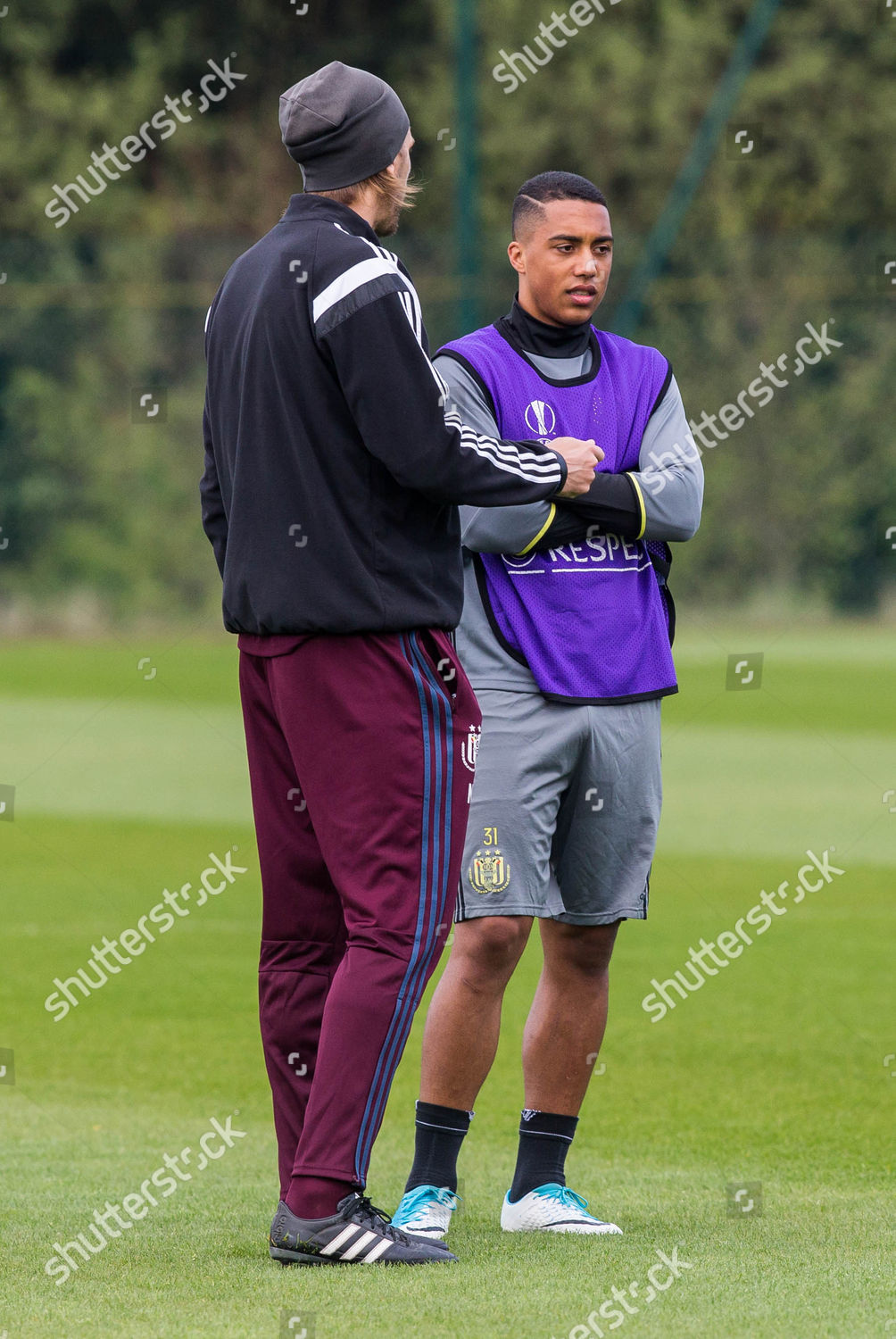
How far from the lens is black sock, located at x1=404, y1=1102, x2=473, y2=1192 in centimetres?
386

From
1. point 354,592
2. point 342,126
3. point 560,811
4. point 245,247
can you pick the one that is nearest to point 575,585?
point 560,811

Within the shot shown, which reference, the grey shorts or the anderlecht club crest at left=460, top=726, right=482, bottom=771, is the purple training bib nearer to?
the grey shorts

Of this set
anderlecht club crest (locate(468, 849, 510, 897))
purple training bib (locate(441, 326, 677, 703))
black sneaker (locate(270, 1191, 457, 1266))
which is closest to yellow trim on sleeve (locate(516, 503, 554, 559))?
purple training bib (locate(441, 326, 677, 703))

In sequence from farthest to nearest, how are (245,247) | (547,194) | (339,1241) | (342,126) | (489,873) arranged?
(245,247)
(547,194)
(489,873)
(342,126)
(339,1241)

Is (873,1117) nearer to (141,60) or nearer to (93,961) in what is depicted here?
(93,961)

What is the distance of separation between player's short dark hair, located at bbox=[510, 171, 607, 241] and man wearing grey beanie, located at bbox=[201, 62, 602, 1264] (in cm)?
64

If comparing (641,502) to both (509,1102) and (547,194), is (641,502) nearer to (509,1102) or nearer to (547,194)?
(547,194)

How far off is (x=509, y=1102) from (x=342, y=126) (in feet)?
9.64

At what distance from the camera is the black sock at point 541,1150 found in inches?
153

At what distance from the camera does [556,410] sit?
3.95m

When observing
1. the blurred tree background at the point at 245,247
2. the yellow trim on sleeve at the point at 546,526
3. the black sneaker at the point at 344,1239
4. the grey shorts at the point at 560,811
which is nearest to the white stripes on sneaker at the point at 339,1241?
the black sneaker at the point at 344,1239

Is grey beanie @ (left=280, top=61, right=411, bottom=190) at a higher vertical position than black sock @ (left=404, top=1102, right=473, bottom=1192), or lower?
higher

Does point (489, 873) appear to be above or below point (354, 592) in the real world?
below

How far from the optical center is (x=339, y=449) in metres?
3.34
